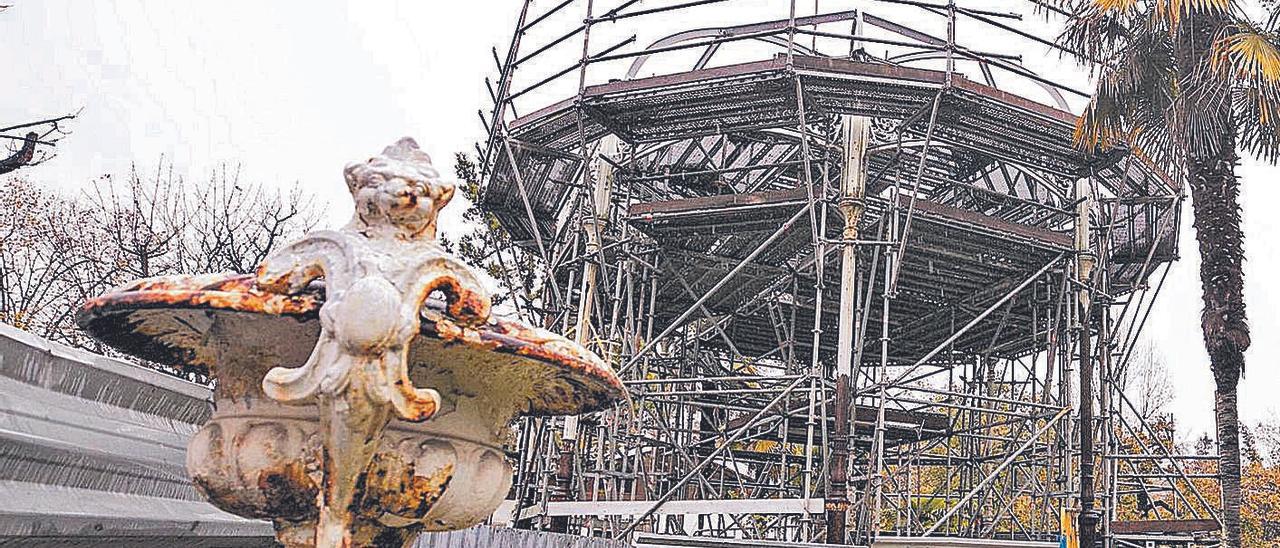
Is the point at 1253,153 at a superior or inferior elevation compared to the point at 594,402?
superior

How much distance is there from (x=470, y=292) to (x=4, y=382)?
3.42 feet

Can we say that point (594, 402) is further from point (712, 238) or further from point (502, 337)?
point (712, 238)

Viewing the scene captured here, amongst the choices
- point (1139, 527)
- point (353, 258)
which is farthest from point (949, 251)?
point (353, 258)

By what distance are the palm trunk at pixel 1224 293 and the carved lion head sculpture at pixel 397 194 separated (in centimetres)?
1139

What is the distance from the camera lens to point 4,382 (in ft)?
8.61

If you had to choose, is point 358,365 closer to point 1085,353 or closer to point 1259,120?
point 1259,120

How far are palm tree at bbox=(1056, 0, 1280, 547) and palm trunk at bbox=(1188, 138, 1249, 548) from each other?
1 centimetres

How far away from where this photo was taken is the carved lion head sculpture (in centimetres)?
289

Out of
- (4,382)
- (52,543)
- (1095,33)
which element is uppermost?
(1095,33)

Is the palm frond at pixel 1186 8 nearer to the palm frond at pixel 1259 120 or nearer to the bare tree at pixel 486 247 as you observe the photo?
the palm frond at pixel 1259 120

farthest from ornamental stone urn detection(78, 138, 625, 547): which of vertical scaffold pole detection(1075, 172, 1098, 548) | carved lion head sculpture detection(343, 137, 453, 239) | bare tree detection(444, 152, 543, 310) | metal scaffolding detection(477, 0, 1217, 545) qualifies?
bare tree detection(444, 152, 543, 310)

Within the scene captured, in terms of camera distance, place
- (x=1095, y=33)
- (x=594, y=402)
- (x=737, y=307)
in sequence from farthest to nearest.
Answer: (x=737, y=307) < (x=1095, y=33) < (x=594, y=402)

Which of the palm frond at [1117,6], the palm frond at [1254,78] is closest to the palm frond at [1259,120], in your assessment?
the palm frond at [1254,78]

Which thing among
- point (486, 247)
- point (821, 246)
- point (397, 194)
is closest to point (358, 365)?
point (397, 194)
